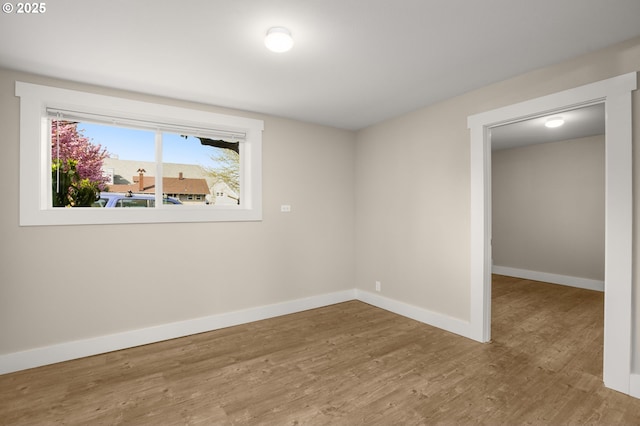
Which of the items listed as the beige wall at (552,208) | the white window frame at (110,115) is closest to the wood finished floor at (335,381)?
the white window frame at (110,115)

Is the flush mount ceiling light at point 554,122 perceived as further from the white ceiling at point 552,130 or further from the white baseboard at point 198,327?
the white baseboard at point 198,327

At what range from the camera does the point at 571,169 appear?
5.54 metres

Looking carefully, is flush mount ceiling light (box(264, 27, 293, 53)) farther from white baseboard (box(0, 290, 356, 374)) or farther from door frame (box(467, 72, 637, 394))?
white baseboard (box(0, 290, 356, 374))

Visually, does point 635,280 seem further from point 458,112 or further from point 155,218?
point 155,218

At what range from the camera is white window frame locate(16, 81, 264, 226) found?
8.84ft

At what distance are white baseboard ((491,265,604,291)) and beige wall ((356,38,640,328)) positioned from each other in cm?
363

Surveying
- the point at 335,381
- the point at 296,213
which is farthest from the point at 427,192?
the point at 335,381

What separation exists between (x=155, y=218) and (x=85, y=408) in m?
1.71

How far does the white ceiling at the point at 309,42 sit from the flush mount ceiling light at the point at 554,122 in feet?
6.61

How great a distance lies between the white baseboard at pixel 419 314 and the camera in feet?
Result: 10.9

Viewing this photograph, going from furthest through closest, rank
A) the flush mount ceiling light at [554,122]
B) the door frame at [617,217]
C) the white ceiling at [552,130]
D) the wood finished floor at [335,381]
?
the flush mount ceiling light at [554,122] < the white ceiling at [552,130] < the door frame at [617,217] < the wood finished floor at [335,381]

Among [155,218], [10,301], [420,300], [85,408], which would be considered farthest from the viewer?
[420,300]

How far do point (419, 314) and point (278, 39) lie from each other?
3.25 metres

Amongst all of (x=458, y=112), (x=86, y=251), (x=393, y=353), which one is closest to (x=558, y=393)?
(x=393, y=353)
